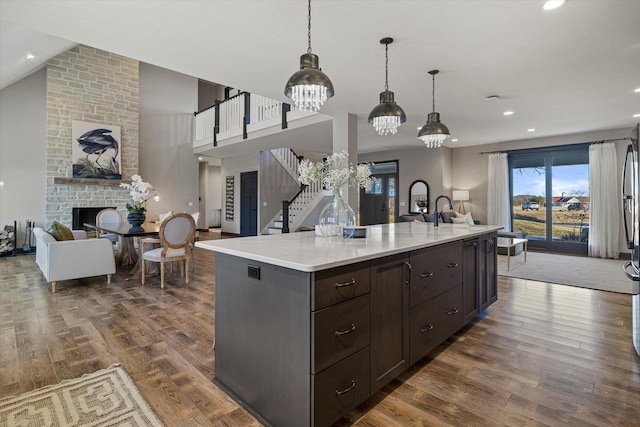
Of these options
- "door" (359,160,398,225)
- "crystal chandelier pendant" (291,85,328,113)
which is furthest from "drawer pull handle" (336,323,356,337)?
"door" (359,160,398,225)

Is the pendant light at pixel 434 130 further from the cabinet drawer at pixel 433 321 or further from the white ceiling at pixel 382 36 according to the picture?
the cabinet drawer at pixel 433 321

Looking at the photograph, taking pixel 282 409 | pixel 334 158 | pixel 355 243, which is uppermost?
pixel 334 158

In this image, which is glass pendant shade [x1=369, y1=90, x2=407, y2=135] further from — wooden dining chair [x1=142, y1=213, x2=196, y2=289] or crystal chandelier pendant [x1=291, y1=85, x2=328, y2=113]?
wooden dining chair [x1=142, y1=213, x2=196, y2=289]

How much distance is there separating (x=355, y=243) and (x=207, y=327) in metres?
1.77

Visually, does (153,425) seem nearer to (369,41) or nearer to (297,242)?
(297,242)

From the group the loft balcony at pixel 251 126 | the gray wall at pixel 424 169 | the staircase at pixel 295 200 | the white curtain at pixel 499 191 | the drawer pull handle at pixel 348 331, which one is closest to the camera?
the drawer pull handle at pixel 348 331

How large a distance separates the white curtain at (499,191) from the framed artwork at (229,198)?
24.9 feet

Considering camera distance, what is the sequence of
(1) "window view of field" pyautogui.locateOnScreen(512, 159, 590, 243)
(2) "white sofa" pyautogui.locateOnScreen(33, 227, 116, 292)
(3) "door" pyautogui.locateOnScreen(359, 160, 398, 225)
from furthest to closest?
(3) "door" pyautogui.locateOnScreen(359, 160, 398, 225) < (1) "window view of field" pyautogui.locateOnScreen(512, 159, 590, 243) < (2) "white sofa" pyautogui.locateOnScreen(33, 227, 116, 292)

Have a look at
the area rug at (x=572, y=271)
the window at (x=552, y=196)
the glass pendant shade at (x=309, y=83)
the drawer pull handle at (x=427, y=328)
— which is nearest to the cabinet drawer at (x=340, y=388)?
the drawer pull handle at (x=427, y=328)

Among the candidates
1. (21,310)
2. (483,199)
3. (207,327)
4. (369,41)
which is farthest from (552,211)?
(21,310)

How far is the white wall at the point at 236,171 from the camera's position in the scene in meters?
9.67

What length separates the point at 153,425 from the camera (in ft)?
5.48

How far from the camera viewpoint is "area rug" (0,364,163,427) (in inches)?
67.0

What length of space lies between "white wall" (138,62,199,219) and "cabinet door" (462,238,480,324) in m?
8.07
